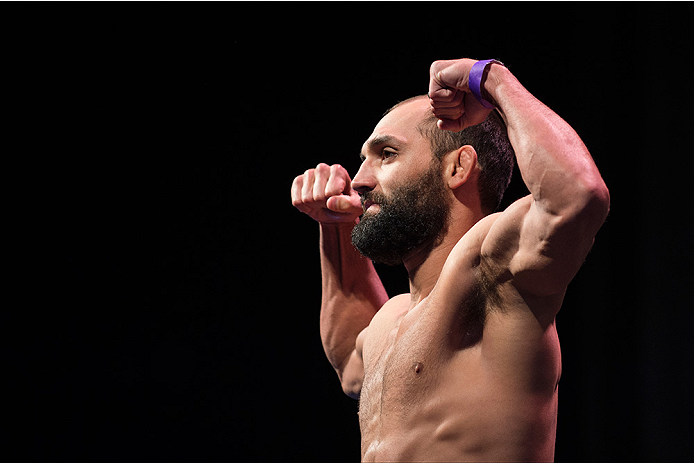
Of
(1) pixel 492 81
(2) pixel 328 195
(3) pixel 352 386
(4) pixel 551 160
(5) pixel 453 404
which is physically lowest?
(3) pixel 352 386

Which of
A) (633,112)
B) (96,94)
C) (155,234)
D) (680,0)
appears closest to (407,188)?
(633,112)

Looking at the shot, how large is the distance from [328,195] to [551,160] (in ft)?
2.63

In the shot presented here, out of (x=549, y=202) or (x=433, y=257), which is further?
(x=433, y=257)

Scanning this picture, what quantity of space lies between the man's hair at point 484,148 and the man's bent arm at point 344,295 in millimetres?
423

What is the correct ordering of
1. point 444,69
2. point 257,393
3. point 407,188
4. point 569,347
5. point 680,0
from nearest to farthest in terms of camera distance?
point 444,69, point 407,188, point 680,0, point 569,347, point 257,393

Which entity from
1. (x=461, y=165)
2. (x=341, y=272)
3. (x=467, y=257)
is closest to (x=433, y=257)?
(x=461, y=165)

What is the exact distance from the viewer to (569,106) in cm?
224

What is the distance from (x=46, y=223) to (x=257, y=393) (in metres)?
0.97

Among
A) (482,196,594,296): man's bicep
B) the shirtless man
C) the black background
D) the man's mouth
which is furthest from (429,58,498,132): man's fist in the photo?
the black background

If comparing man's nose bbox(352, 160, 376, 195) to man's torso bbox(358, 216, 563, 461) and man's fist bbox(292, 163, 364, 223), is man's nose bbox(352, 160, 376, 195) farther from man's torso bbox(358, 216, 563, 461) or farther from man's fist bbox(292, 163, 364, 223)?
man's torso bbox(358, 216, 563, 461)

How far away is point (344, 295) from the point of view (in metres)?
1.81

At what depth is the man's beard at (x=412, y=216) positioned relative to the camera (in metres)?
1.44

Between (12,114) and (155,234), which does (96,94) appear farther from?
(155,234)

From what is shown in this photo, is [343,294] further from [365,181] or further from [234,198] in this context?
[234,198]
